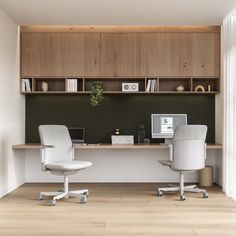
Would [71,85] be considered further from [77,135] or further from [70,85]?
[77,135]

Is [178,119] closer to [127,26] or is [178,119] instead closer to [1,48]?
[127,26]

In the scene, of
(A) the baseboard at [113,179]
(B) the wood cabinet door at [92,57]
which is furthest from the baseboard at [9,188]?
(B) the wood cabinet door at [92,57]

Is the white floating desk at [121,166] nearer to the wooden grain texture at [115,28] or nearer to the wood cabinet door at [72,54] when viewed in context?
the wood cabinet door at [72,54]

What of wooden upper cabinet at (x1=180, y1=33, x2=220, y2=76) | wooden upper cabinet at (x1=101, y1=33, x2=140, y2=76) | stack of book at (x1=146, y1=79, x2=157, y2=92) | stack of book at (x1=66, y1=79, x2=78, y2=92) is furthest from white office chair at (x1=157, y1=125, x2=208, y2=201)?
stack of book at (x1=66, y1=79, x2=78, y2=92)

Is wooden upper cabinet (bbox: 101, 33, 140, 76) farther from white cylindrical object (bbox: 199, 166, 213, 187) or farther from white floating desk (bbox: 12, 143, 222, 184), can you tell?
white cylindrical object (bbox: 199, 166, 213, 187)

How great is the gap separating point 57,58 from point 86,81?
0.63 metres

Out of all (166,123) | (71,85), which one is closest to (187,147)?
(166,123)

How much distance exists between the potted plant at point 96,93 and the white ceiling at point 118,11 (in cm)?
98

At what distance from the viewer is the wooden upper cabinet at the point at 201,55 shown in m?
6.85

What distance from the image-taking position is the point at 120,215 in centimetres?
468

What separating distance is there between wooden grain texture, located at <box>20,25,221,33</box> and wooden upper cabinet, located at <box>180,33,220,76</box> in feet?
0.44

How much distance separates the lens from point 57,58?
6.89 meters

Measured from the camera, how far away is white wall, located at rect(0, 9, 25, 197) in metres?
5.93

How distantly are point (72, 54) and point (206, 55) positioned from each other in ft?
7.23
